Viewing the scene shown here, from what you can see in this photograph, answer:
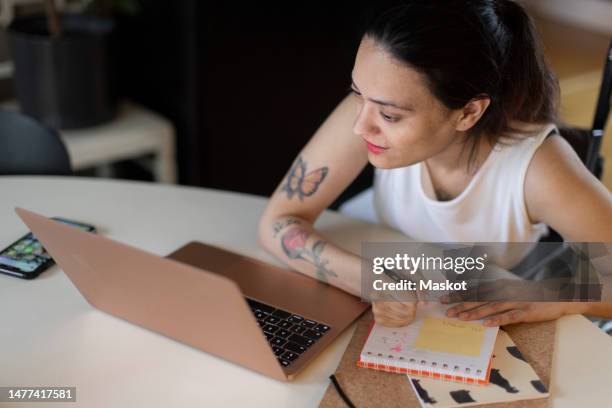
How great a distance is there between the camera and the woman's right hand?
1241 mm

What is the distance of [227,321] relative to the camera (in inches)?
41.8

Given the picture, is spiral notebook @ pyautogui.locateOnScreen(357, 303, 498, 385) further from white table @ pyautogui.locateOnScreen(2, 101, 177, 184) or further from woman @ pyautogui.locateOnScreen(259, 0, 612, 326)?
white table @ pyautogui.locateOnScreen(2, 101, 177, 184)

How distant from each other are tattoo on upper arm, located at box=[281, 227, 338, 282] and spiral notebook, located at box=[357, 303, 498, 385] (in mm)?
186

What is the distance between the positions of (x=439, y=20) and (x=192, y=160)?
4.96ft

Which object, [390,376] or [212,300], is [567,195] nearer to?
[390,376]

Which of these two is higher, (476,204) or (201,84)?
(476,204)

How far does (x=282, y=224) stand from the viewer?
149cm

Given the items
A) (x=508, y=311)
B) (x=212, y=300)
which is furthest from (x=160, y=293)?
(x=508, y=311)

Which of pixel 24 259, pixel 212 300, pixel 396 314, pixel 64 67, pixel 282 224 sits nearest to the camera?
pixel 212 300

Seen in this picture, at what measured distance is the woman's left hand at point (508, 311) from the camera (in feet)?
4.14

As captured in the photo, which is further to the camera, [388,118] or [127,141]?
[127,141]

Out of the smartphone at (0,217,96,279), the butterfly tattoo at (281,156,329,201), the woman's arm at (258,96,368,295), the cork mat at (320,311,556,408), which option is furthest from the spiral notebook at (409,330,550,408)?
the smartphone at (0,217,96,279)

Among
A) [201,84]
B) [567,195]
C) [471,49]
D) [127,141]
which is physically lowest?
[127,141]

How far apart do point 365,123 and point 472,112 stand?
21 centimetres
